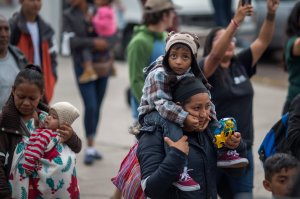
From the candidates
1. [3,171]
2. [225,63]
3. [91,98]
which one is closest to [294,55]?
[225,63]

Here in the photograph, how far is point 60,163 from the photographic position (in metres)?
4.06

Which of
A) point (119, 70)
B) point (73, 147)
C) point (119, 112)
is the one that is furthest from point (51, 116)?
point (119, 70)

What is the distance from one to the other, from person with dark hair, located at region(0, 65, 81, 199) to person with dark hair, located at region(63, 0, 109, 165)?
3.07 metres

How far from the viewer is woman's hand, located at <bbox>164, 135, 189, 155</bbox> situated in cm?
352

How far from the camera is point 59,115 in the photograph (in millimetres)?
4145

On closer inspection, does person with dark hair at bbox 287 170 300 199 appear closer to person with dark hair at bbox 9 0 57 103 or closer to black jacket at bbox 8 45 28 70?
black jacket at bbox 8 45 28 70

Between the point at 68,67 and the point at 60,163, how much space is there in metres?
9.39

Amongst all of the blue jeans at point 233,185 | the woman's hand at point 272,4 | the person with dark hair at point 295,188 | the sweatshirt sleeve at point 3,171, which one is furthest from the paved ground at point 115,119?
the person with dark hair at point 295,188

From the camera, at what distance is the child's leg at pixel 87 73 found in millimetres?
7117

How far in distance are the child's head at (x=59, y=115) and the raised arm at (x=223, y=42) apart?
3.99ft

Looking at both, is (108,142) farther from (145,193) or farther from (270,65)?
(270,65)

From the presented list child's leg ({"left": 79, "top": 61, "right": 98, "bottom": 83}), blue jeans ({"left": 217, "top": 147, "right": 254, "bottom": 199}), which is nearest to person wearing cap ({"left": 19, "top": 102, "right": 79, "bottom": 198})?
blue jeans ({"left": 217, "top": 147, "right": 254, "bottom": 199})

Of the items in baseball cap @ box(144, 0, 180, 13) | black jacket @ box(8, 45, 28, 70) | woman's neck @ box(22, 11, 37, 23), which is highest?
baseball cap @ box(144, 0, 180, 13)

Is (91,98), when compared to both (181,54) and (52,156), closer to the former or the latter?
(52,156)
